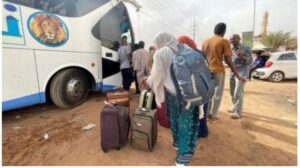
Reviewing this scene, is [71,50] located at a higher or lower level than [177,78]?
higher

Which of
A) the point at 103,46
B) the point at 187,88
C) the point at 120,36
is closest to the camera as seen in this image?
the point at 187,88

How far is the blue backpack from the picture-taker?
1.72 metres

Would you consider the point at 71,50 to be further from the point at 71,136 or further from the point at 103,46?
the point at 71,136

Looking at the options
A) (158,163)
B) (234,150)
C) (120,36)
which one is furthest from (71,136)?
(120,36)

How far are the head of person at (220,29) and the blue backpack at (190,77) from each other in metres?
1.34

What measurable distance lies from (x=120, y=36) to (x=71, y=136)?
9.67ft

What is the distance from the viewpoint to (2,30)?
282 cm

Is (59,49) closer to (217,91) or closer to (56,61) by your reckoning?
(56,61)

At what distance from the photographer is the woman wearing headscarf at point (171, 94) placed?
1.89 meters

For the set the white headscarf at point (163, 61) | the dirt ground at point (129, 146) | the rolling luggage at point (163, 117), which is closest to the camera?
the white headscarf at point (163, 61)

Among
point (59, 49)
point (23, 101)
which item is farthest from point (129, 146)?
point (59, 49)

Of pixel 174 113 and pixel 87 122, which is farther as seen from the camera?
pixel 87 122

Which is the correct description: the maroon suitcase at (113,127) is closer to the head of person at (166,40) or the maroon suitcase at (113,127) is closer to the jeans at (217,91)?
the head of person at (166,40)

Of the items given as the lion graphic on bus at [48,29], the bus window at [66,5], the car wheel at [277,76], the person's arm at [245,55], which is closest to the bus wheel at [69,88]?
the lion graphic on bus at [48,29]
